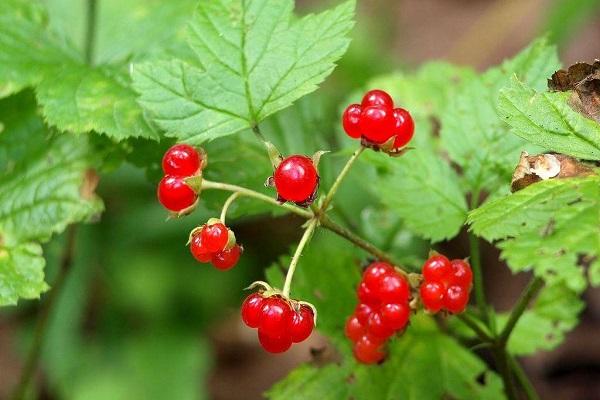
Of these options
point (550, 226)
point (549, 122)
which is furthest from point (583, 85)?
point (550, 226)

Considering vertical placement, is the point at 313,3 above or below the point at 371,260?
below

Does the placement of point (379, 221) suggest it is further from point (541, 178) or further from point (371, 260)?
point (541, 178)

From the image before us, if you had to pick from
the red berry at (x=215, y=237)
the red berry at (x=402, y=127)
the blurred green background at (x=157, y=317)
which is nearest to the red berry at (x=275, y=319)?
the red berry at (x=215, y=237)

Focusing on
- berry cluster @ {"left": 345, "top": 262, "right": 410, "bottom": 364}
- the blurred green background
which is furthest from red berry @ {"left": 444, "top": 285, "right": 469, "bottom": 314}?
the blurred green background

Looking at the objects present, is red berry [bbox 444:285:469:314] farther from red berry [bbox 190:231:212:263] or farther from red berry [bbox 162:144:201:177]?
red berry [bbox 162:144:201:177]

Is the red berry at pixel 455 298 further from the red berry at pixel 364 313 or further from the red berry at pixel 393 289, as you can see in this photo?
the red berry at pixel 364 313

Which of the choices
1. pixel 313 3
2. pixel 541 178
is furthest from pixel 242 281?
pixel 313 3
